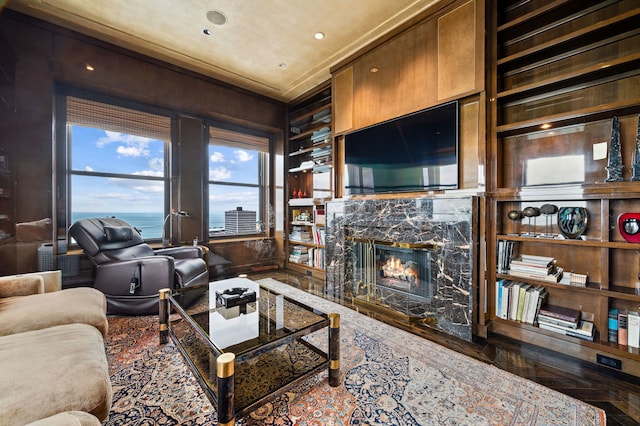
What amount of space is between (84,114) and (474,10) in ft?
14.1

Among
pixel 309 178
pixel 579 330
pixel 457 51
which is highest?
pixel 457 51

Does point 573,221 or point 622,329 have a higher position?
point 573,221

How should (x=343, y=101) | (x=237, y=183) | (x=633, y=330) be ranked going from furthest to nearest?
(x=237, y=183) < (x=343, y=101) < (x=633, y=330)

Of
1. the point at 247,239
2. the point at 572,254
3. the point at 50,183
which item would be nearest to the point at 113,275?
the point at 50,183

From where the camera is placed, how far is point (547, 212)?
2029 mm

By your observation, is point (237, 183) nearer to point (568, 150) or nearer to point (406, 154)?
point (406, 154)

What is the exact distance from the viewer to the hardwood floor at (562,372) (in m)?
1.43

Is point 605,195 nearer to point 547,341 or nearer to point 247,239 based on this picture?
point 547,341

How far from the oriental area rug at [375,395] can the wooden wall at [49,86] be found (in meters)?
2.07

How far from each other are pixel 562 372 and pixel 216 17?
4.17m

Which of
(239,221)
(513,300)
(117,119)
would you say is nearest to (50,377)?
(513,300)

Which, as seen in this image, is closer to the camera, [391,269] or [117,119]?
[391,269]

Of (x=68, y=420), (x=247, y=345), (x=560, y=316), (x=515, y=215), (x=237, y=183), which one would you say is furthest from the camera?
(x=237, y=183)

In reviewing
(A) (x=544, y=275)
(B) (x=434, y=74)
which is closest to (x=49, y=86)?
(B) (x=434, y=74)
